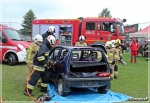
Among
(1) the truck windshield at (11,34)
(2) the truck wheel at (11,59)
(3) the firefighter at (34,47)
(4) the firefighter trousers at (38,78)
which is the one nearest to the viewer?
(4) the firefighter trousers at (38,78)

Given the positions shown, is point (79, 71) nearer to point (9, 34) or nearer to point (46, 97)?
point (46, 97)

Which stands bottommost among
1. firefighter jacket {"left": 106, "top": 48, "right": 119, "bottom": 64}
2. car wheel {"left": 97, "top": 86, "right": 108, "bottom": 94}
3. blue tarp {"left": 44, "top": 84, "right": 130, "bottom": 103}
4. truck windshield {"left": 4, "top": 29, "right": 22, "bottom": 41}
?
blue tarp {"left": 44, "top": 84, "right": 130, "bottom": 103}

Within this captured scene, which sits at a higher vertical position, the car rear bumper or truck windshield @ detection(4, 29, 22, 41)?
truck windshield @ detection(4, 29, 22, 41)

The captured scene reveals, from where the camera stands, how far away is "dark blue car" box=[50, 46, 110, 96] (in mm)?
5770

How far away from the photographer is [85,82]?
5.83 meters

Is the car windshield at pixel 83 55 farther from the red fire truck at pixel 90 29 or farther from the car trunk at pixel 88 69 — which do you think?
the red fire truck at pixel 90 29

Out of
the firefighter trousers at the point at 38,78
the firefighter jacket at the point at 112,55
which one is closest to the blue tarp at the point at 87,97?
the firefighter trousers at the point at 38,78

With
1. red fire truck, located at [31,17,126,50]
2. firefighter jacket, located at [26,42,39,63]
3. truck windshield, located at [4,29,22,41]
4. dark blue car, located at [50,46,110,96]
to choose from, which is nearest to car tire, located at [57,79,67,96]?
dark blue car, located at [50,46,110,96]

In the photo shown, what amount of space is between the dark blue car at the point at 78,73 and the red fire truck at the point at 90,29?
7.40m

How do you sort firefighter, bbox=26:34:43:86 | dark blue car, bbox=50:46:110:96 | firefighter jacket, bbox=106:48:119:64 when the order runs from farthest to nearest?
1. firefighter jacket, bbox=106:48:119:64
2. firefighter, bbox=26:34:43:86
3. dark blue car, bbox=50:46:110:96

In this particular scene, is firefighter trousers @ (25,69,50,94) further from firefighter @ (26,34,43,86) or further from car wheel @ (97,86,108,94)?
car wheel @ (97,86,108,94)

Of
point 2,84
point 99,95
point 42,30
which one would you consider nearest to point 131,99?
point 99,95

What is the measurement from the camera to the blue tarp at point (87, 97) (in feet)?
18.6

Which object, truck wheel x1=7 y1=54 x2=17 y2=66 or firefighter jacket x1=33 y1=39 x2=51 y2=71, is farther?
truck wheel x1=7 y1=54 x2=17 y2=66
